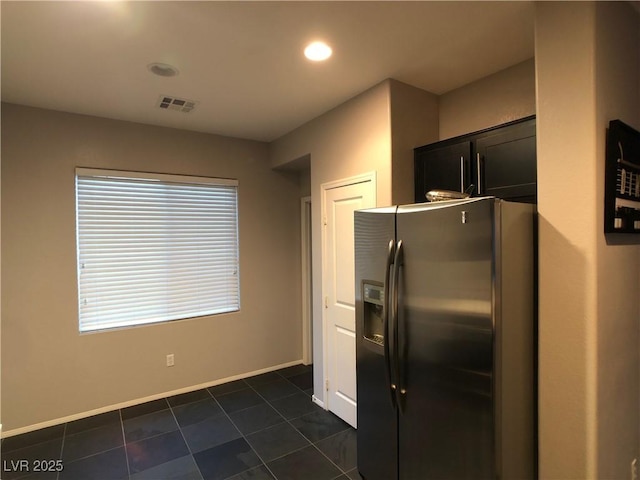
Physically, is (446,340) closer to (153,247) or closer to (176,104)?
(176,104)

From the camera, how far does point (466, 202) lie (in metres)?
1.51

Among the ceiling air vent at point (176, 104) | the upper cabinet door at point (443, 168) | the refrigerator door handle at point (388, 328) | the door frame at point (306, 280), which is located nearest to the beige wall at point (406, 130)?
the upper cabinet door at point (443, 168)

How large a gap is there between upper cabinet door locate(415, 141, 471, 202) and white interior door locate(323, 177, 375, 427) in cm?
39

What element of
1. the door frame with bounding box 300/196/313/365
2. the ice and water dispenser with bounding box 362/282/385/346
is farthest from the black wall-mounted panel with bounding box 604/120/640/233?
the door frame with bounding box 300/196/313/365

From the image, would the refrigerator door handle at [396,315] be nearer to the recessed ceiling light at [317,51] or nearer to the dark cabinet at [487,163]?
the dark cabinet at [487,163]

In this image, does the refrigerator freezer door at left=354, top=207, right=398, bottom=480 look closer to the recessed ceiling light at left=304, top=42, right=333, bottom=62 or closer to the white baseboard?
the recessed ceiling light at left=304, top=42, right=333, bottom=62

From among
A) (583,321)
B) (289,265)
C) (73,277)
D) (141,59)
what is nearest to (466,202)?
(583,321)

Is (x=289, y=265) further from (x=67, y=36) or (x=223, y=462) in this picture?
(x=67, y=36)

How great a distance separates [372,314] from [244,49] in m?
1.79

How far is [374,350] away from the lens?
6.64 ft

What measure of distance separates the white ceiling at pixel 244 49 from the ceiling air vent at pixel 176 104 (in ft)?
0.21

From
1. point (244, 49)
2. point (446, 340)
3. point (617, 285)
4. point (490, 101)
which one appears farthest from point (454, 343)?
point (244, 49)

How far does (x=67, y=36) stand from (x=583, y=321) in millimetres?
2947

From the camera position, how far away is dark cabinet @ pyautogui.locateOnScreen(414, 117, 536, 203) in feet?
6.16
